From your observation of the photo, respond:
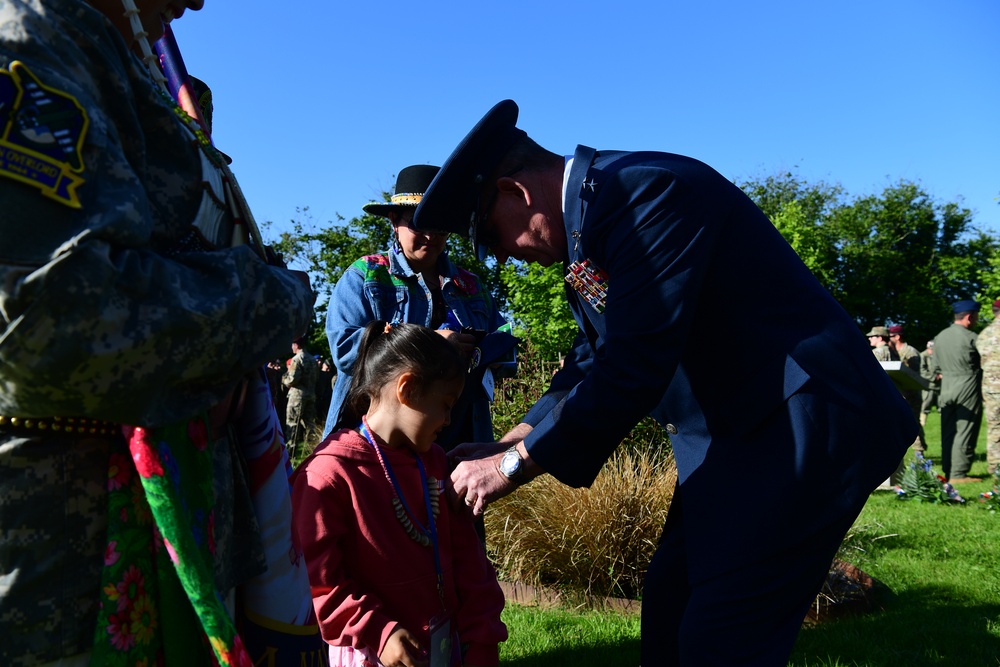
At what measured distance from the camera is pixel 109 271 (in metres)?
1.08

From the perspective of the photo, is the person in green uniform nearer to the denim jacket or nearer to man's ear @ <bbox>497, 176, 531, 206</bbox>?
the denim jacket

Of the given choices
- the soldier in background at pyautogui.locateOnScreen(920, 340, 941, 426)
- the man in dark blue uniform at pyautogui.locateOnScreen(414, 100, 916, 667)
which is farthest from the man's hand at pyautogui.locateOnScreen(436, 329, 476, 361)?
the soldier in background at pyautogui.locateOnScreen(920, 340, 941, 426)

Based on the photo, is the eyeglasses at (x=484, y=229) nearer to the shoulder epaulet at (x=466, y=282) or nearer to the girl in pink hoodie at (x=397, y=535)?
the girl in pink hoodie at (x=397, y=535)

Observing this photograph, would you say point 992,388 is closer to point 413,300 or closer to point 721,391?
point 413,300

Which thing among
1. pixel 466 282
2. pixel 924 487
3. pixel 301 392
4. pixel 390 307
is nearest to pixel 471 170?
pixel 390 307

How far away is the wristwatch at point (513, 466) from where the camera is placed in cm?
246

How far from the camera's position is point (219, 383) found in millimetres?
1297

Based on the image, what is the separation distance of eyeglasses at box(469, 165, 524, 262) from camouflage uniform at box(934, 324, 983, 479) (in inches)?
419

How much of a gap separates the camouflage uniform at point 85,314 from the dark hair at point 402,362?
5.64 ft

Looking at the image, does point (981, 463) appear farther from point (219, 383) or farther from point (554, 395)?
point (219, 383)

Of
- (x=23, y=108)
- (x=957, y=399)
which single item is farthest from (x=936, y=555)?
(x=23, y=108)

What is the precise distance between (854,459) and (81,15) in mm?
2024

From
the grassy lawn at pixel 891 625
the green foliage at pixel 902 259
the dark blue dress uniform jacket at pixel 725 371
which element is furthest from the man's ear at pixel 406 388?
the green foliage at pixel 902 259

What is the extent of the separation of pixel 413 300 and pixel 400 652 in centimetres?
199
